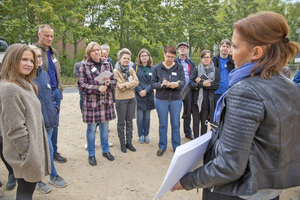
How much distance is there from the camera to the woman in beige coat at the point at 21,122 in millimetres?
1950

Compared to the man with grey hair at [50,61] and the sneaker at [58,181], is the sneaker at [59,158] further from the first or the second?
the sneaker at [58,181]

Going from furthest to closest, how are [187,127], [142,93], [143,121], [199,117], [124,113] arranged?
[187,127], [143,121], [142,93], [199,117], [124,113]

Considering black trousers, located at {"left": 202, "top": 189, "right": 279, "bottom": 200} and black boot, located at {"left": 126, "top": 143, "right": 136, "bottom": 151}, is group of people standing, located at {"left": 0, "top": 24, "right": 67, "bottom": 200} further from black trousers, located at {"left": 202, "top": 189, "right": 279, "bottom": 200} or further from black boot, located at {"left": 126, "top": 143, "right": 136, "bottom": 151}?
black boot, located at {"left": 126, "top": 143, "right": 136, "bottom": 151}

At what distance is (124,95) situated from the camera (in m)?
4.49

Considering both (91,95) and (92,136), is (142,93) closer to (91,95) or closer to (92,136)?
(91,95)

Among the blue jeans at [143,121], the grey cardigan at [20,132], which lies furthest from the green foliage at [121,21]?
the grey cardigan at [20,132]

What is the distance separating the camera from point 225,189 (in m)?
1.17

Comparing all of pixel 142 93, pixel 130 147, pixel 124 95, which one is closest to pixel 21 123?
pixel 124 95

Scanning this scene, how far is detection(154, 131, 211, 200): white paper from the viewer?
45.4 inches

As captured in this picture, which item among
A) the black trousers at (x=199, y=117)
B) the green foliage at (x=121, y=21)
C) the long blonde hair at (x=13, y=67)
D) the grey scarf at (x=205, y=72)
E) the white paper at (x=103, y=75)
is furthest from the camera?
the green foliage at (x=121, y=21)

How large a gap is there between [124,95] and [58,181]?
2.05 meters

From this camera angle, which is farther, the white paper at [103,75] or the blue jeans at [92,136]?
the blue jeans at [92,136]

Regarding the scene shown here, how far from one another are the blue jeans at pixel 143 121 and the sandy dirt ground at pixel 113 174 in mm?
287

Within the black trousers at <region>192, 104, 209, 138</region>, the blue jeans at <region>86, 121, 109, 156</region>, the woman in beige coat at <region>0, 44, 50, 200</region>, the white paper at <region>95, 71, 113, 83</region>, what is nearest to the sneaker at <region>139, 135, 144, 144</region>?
the blue jeans at <region>86, 121, 109, 156</region>
